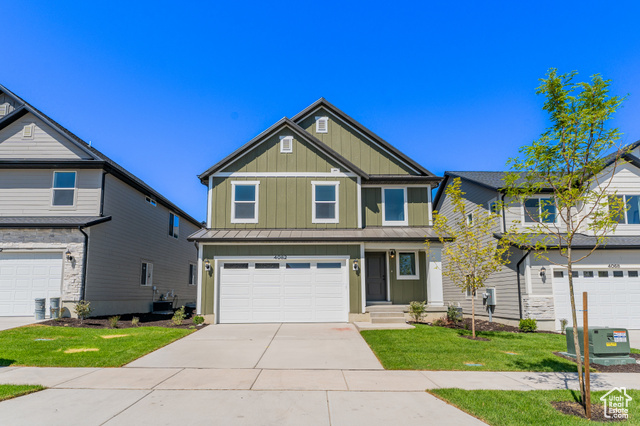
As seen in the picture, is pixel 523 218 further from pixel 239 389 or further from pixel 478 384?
pixel 239 389

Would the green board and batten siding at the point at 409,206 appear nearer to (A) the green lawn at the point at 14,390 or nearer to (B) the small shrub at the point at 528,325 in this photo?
(B) the small shrub at the point at 528,325

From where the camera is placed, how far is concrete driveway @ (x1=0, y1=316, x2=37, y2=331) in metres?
13.4

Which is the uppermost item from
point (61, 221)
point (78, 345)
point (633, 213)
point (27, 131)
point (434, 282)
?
point (27, 131)

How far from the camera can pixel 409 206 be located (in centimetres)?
1739

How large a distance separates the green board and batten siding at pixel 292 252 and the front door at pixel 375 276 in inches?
74.9

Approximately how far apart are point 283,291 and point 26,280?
9.61m

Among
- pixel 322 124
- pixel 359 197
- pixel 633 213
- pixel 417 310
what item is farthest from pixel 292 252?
pixel 633 213

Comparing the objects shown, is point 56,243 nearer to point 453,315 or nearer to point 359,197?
point 359,197

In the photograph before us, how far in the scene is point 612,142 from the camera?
264 inches

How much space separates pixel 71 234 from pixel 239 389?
1218 centimetres

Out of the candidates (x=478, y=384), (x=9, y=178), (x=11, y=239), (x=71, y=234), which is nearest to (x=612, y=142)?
(x=478, y=384)

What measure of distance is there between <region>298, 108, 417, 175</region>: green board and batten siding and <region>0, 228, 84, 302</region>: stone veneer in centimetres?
1039

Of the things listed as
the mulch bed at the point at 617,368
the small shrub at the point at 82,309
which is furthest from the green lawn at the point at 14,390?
the mulch bed at the point at 617,368

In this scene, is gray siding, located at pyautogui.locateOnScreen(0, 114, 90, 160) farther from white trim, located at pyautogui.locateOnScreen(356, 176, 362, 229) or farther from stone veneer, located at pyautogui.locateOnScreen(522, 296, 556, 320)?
stone veneer, located at pyautogui.locateOnScreen(522, 296, 556, 320)
